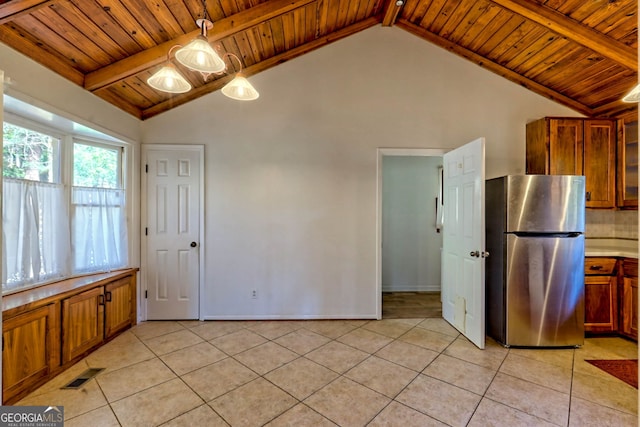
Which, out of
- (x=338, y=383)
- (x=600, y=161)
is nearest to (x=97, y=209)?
(x=338, y=383)

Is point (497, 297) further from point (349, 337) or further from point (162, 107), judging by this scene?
point (162, 107)

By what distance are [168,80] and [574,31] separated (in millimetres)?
3507

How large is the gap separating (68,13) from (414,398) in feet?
12.0

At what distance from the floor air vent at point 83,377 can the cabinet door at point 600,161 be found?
17.0ft

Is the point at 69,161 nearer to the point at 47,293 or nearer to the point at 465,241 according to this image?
the point at 47,293

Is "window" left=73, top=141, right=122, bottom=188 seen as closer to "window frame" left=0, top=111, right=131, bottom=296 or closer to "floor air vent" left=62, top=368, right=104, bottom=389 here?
"window frame" left=0, top=111, right=131, bottom=296

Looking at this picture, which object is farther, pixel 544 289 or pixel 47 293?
pixel 544 289

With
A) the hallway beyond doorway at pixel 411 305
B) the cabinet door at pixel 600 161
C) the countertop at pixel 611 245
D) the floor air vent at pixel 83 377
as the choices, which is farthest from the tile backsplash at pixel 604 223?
the floor air vent at pixel 83 377

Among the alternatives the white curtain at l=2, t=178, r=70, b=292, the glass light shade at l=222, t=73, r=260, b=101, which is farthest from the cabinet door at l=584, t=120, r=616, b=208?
the white curtain at l=2, t=178, r=70, b=292

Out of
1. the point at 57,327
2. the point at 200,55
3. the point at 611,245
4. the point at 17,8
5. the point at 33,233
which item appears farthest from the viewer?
the point at 611,245

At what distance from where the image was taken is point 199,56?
1.60m

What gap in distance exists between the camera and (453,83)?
3.48 m

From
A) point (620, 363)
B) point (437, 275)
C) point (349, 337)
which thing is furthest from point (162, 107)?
point (620, 363)

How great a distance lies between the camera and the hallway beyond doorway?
366 centimetres
